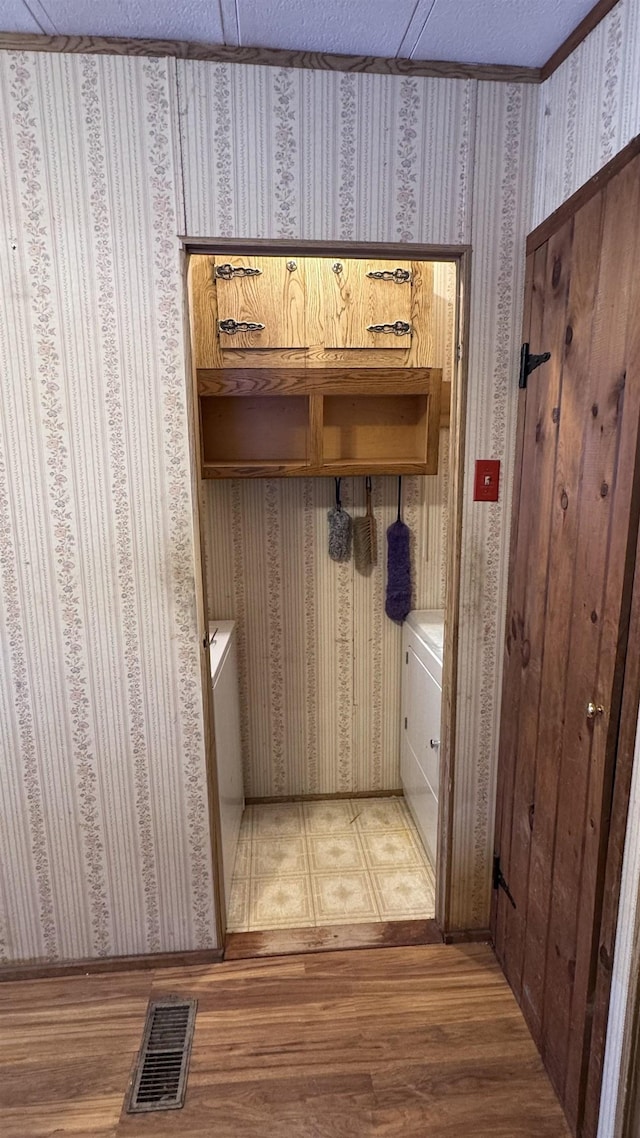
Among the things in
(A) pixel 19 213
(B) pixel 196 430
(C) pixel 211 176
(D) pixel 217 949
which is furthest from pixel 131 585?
(D) pixel 217 949

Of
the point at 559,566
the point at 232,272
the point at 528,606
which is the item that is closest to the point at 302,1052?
the point at 528,606

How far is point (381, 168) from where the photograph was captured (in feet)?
4.88

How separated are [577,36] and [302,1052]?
2.60 metres

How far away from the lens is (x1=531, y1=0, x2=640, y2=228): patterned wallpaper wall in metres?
1.15

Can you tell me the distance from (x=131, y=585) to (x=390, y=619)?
4.31ft

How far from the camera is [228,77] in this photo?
1.41 meters

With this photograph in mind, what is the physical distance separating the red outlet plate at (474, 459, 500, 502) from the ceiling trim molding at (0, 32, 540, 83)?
96 centimetres

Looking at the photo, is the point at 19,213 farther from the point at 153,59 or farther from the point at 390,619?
the point at 390,619

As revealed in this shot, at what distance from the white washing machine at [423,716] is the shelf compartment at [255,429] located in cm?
86

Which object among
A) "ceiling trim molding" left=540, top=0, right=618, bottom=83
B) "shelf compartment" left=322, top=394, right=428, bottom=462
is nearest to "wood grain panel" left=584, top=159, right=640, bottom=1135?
"ceiling trim molding" left=540, top=0, right=618, bottom=83

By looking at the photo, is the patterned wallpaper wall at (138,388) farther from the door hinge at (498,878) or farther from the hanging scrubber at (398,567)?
the hanging scrubber at (398,567)

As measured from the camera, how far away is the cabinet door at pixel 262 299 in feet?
6.96

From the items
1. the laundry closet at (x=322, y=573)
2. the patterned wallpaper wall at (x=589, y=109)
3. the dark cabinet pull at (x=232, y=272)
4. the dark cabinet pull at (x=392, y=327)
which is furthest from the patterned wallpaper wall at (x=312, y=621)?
the patterned wallpaper wall at (x=589, y=109)

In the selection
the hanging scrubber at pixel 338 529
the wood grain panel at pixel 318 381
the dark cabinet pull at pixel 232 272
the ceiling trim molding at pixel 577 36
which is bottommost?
the hanging scrubber at pixel 338 529
